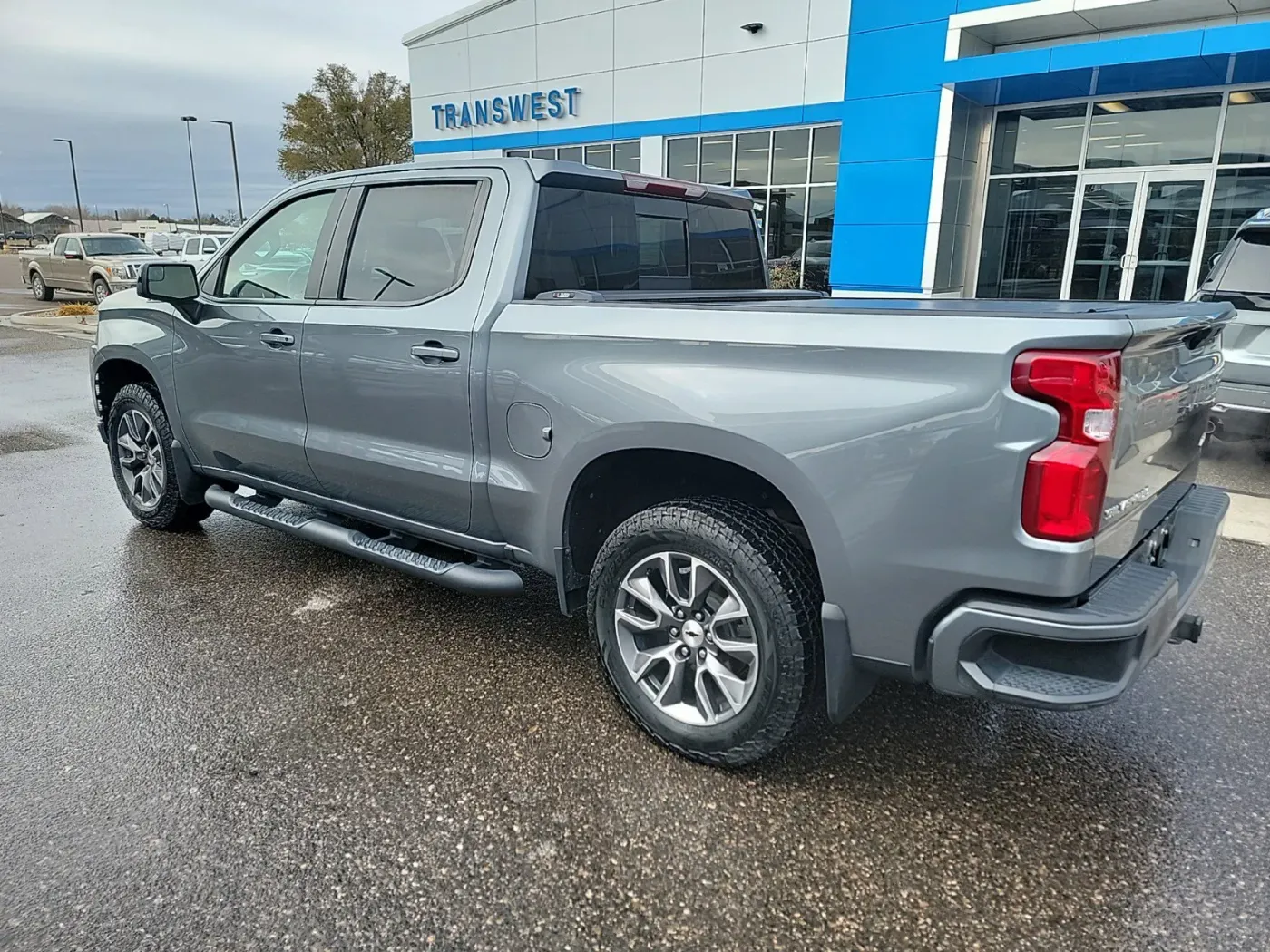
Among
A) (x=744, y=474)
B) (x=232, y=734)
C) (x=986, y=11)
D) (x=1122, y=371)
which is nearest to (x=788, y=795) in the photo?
(x=744, y=474)

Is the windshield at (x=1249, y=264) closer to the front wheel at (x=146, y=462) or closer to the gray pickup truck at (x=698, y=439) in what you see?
the gray pickup truck at (x=698, y=439)

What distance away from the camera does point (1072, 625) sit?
2145 mm

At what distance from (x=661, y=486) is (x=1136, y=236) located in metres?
12.8

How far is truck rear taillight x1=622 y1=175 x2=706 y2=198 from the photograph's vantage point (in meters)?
3.74

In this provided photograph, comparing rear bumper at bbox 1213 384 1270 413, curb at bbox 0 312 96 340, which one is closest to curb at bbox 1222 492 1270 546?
rear bumper at bbox 1213 384 1270 413

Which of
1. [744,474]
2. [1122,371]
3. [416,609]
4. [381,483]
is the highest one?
[1122,371]

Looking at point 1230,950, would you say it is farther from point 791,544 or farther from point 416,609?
point 416,609

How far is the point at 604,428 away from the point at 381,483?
1.30 meters

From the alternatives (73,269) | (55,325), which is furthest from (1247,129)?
(73,269)

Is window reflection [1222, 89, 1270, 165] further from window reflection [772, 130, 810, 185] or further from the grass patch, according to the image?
the grass patch

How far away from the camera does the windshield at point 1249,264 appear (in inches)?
253

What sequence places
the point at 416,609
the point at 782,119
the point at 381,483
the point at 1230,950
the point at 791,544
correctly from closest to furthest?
the point at 1230,950, the point at 791,544, the point at 381,483, the point at 416,609, the point at 782,119

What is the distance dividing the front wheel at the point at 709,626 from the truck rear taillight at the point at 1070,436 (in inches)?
28.9

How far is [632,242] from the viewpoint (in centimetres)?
381
